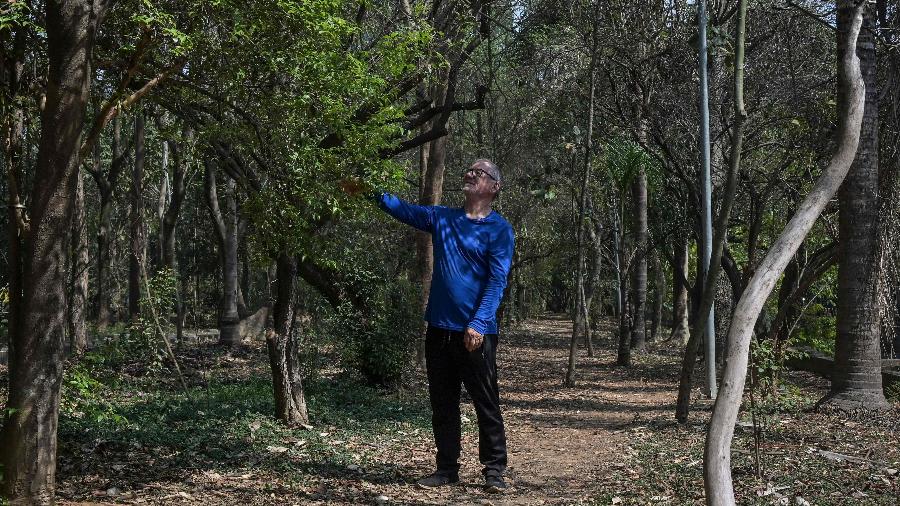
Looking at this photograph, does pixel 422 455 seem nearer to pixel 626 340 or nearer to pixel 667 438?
pixel 667 438

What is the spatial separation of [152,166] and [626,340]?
16775mm

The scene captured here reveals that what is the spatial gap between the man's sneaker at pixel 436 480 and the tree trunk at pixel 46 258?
2.55 m

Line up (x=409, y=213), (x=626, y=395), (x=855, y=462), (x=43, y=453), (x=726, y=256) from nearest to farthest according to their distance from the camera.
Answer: (x=43, y=453) < (x=409, y=213) < (x=855, y=462) < (x=626, y=395) < (x=726, y=256)

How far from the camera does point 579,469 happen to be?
798 centimetres

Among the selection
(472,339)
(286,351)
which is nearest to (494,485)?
(472,339)

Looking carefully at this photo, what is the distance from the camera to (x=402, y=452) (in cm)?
855

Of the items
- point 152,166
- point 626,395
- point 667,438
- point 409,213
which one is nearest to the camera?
point 409,213

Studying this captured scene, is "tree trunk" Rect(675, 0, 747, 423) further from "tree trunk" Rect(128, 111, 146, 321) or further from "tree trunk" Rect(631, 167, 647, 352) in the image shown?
"tree trunk" Rect(631, 167, 647, 352)

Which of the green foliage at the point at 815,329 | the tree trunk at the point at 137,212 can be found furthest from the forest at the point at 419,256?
the tree trunk at the point at 137,212

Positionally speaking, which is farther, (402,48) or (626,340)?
(626,340)

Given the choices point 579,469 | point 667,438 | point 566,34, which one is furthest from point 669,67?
point 579,469

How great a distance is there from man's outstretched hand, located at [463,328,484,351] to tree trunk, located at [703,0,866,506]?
200cm

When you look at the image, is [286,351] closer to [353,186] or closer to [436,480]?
[353,186]

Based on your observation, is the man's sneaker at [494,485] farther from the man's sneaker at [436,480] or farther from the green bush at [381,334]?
the green bush at [381,334]
